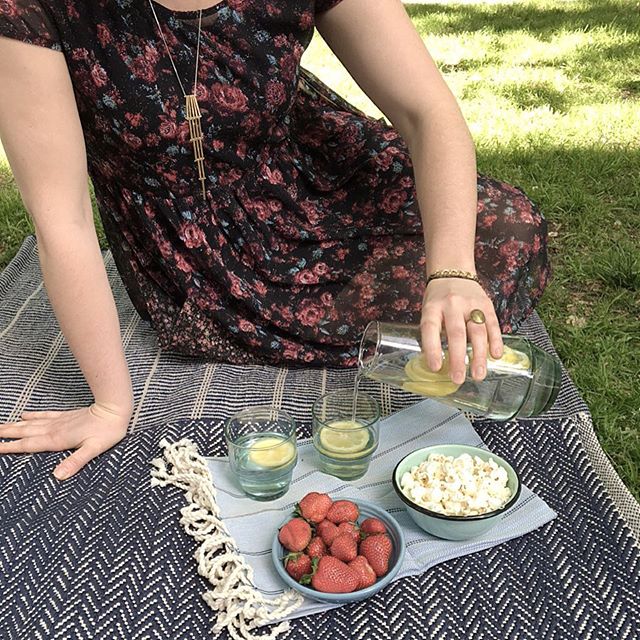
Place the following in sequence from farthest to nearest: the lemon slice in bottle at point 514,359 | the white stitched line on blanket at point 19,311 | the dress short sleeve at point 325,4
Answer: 1. the white stitched line on blanket at point 19,311
2. the dress short sleeve at point 325,4
3. the lemon slice in bottle at point 514,359

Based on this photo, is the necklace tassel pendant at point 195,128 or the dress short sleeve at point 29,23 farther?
the necklace tassel pendant at point 195,128

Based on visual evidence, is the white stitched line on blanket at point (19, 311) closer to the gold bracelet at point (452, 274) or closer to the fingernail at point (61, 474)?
the fingernail at point (61, 474)

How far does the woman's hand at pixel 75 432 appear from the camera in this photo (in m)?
1.86

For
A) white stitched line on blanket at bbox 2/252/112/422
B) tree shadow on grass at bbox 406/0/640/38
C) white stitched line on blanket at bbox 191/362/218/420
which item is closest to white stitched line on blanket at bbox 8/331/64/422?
white stitched line on blanket at bbox 2/252/112/422

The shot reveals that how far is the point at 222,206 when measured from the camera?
2102 millimetres

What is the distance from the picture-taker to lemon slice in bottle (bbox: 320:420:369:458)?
1736mm

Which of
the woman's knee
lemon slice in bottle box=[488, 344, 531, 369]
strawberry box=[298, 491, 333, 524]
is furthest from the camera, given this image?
the woman's knee

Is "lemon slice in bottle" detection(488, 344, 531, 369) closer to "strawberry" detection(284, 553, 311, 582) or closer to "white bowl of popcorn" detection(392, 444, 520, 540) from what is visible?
"white bowl of popcorn" detection(392, 444, 520, 540)

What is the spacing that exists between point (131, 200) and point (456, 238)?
0.86 meters

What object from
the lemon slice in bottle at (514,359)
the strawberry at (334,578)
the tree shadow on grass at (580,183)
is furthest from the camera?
the tree shadow on grass at (580,183)

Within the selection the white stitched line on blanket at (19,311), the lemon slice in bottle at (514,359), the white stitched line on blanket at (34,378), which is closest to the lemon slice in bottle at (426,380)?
the lemon slice in bottle at (514,359)

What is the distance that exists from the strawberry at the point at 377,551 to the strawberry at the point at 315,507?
10cm

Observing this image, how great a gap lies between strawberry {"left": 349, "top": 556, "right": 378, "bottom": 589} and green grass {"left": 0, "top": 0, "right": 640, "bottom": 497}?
2.76 feet

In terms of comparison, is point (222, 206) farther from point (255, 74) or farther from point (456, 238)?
point (456, 238)
